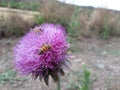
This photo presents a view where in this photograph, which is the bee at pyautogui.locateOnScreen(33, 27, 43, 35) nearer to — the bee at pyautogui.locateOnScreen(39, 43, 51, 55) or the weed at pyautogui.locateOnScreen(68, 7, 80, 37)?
the bee at pyautogui.locateOnScreen(39, 43, 51, 55)

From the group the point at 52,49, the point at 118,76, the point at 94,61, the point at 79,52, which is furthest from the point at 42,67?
the point at 79,52

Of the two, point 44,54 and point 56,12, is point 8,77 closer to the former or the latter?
point 56,12

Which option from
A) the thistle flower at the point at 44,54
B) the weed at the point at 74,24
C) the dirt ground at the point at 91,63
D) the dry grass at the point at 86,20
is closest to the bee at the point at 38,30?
the thistle flower at the point at 44,54

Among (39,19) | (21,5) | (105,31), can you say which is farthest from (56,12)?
(21,5)

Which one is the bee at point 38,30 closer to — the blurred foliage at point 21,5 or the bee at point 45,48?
the bee at point 45,48

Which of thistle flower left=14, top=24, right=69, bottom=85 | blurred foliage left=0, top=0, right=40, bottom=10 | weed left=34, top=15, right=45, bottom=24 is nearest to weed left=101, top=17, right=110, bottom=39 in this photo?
weed left=34, top=15, right=45, bottom=24
